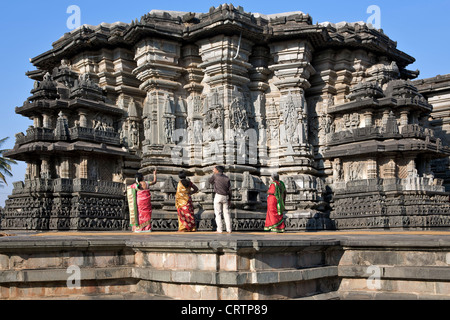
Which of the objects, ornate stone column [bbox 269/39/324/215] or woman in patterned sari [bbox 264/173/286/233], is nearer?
woman in patterned sari [bbox 264/173/286/233]

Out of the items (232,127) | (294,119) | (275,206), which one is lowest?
(275,206)

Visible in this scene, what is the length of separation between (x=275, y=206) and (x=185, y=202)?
2.08 m

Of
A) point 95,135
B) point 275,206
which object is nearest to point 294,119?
point 275,206

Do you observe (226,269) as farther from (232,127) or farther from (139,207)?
(232,127)

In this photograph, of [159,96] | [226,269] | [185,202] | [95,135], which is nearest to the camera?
[226,269]

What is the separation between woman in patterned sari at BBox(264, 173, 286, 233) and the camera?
1129 centimetres

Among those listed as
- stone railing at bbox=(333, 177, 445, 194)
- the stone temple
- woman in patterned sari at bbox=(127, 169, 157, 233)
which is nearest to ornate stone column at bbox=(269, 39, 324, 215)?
the stone temple

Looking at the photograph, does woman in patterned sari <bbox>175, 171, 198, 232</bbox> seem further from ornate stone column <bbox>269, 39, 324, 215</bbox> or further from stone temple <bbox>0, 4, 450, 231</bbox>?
ornate stone column <bbox>269, 39, 324, 215</bbox>

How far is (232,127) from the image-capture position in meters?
14.9

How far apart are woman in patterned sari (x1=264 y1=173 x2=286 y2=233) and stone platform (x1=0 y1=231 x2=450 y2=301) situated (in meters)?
4.34

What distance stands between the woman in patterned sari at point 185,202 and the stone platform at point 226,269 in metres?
4.58

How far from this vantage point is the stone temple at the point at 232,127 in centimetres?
1433

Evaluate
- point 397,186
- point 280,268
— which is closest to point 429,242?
point 280,268
